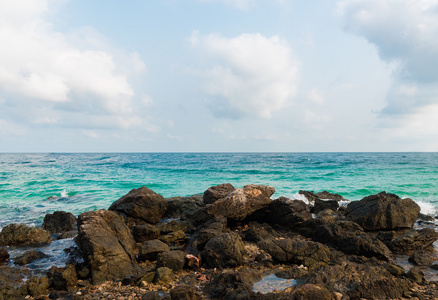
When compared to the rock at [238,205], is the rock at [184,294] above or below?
below

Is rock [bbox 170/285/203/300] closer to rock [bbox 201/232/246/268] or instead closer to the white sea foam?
rock [bbox 201/232/246/268]

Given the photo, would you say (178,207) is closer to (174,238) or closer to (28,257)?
(174,238)

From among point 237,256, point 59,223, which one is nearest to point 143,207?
point 59,223

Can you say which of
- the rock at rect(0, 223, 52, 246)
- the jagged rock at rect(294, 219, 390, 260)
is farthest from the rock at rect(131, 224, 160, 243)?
the jagged rock at rect(294, 219, 390, 260)

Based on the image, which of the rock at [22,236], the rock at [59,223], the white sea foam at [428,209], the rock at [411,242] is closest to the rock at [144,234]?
the rock at [22,236]

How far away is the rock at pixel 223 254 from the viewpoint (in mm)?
6004

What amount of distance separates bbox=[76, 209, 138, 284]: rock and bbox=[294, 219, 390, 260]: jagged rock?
213 inches

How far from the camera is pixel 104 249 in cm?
618

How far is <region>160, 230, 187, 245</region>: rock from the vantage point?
316 inches

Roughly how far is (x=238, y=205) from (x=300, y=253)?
3.48 m

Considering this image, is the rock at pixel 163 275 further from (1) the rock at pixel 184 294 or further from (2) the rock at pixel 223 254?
(1) the rock at pixel 184 294

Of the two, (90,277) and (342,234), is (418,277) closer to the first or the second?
(342,234)

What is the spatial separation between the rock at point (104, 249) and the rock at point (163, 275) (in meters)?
0.99

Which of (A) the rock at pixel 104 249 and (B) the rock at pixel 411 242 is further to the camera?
→ (B) the rock at pixel 411 242
